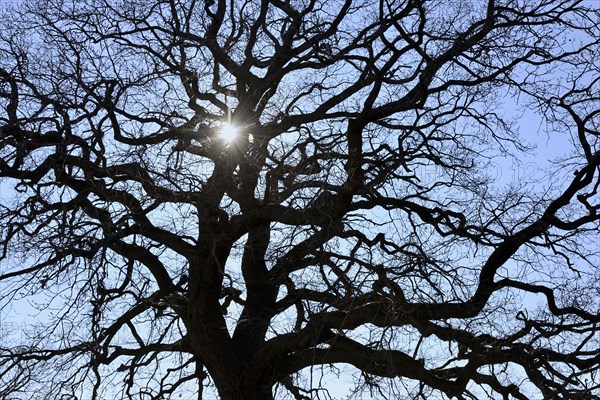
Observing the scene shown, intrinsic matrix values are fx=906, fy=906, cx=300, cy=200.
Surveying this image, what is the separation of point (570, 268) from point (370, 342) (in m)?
Answer: 3.08

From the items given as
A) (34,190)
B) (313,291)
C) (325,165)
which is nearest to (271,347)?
(313,291)

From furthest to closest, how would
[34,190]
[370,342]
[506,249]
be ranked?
[506,249] → [34,190] → [370,342]

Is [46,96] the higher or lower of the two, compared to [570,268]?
higher

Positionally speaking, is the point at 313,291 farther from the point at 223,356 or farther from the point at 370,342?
the point at 223,356

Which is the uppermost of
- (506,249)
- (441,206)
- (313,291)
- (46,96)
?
(46,96)

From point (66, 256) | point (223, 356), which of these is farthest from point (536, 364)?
point (66, 256)

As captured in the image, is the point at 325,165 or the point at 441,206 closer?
the point at 325,165

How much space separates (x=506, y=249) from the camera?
10.1m

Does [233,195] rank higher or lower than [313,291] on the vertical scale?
higher

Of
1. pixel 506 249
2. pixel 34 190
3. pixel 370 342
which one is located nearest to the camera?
pixel 370 342

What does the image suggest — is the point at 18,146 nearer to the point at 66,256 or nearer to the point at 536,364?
the point at 66,256

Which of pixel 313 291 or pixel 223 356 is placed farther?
pixel 223 356

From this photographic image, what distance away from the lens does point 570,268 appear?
1043 cm

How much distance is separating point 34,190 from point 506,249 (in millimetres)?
5134
